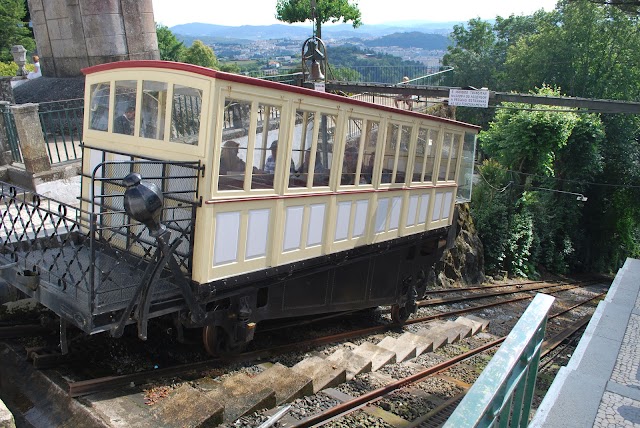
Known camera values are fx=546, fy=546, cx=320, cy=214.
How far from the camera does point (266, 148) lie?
6.16m

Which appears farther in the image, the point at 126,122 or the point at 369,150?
the point at 369,150

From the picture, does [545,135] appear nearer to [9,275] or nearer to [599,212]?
[599,212]

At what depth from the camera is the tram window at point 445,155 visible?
986cm

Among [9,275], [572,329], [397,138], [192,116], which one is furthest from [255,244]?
[572,329]

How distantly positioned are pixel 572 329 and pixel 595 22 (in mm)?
26263

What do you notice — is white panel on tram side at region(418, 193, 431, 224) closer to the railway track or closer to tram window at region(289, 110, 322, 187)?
the railway track

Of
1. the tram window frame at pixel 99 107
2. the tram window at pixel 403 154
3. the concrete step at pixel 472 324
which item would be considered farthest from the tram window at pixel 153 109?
the concrete step at pixel 472 324

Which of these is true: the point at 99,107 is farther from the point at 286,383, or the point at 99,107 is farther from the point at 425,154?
the point at 425,154

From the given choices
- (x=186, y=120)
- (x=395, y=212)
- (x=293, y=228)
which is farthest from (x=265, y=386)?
(x=395, y=212)

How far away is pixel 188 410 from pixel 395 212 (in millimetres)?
4940

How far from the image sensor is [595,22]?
32.9 m

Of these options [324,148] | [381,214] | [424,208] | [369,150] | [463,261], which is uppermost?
[324,148]

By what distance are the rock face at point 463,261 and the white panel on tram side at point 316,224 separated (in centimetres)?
955

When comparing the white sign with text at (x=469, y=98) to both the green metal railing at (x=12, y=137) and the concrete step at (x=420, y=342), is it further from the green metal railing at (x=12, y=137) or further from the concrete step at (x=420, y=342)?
the green metal railing at (x=12, y=137)
